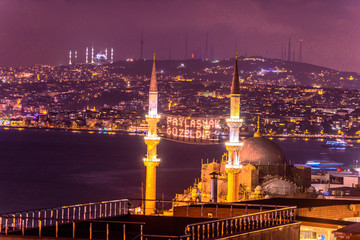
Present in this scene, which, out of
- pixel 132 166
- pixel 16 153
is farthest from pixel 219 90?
pixel 132 166

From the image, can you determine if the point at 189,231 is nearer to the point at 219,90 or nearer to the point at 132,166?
the point at 132,166

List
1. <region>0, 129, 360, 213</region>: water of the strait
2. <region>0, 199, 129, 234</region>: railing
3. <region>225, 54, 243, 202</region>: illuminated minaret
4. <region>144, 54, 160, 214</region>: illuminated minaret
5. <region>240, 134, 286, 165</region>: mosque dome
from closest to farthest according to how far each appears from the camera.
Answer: <region>0, 199, 129, 234</region>: railing < <region>225, 54, 243, 202</region>: illuminated minaret < <region>144, 54, 160, 214</region>: illuminated minaret < <region>240, 134, 286, 165</region>: mosque dome < <region>0, 129, 360, 213</region>: water of the strait

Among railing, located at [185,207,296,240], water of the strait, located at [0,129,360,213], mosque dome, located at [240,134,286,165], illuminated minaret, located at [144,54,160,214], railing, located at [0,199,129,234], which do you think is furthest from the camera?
water of the strait, located at [0,129,360,213]

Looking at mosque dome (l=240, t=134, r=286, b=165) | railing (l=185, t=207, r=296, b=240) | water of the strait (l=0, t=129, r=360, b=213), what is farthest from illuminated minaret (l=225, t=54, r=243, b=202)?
water of the strait (l=0, t=129, r=360, b=213)

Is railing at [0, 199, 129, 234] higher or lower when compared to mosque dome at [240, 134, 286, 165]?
lower

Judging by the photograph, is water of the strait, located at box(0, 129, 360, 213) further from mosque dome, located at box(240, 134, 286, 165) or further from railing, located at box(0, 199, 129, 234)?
railing, located at box(0, 199, 129, 234)

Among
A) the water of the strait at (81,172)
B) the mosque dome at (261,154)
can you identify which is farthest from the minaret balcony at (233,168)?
the water of the strait at (81,172)

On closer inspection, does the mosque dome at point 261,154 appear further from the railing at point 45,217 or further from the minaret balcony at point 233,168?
the railing at point 45,217

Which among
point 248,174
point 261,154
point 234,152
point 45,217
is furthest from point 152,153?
point 45,217
